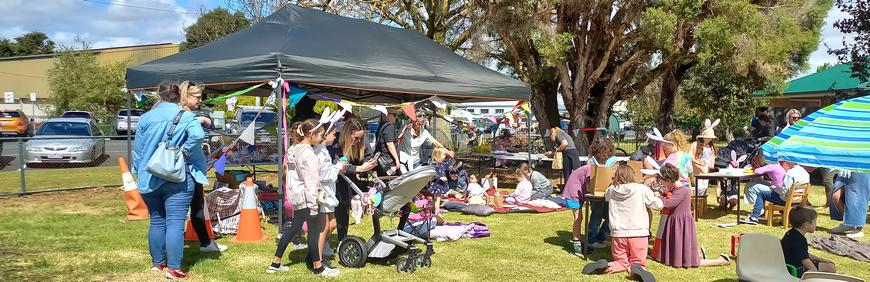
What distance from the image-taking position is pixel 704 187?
9922 mm

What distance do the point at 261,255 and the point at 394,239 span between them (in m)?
1.48

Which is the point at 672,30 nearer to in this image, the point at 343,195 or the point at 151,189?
the point at 343,195

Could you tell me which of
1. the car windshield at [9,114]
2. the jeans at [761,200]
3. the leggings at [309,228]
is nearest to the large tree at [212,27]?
the car windshield at [9,114]

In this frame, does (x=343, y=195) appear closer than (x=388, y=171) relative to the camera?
Yes

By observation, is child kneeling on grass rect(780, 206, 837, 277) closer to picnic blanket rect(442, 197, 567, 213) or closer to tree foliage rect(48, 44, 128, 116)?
picnic blanket rect(442, 197, 567, 213)

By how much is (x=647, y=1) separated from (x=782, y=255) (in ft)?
31.2

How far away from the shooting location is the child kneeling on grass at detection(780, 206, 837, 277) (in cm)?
464

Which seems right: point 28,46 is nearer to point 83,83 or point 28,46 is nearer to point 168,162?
point 83,83

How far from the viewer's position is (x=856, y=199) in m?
7.80

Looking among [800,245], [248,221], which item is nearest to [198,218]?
[248,221]

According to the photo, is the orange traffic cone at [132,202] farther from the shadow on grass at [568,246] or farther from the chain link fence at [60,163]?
the shadow on grass at [568,246]

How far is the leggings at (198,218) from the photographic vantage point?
633cm

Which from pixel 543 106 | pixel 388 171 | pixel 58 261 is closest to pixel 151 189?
pixel 58 261

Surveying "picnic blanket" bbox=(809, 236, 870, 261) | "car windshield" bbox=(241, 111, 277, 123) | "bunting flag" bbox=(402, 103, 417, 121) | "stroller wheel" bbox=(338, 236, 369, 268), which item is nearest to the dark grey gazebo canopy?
"bunting flag" bbox=(402, 103, 417, 121)
